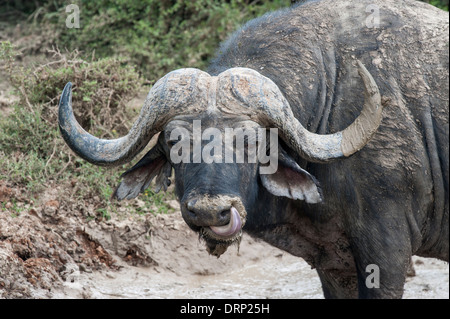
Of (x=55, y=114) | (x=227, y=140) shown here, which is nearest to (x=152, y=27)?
(x=55, y=114)

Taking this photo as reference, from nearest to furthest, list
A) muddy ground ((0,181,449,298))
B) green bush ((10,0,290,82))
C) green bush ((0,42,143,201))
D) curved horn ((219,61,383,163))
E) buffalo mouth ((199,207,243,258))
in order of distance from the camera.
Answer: buffalo mouth ((199,207,243,258))
curved horn ((219,61,383,163))
muddy ground ((0,181,449,298))
green bush ((0,42,143,201))
green bush ((10,0,290,82))

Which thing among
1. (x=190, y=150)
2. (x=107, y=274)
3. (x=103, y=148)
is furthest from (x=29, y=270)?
(x=190, y=150)

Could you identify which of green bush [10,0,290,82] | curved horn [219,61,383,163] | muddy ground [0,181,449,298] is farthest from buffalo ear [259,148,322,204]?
green bush [10,0,290,82]

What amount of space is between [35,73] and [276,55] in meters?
3.37

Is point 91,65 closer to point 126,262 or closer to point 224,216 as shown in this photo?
point 126,262

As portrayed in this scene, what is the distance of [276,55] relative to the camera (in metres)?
5.16

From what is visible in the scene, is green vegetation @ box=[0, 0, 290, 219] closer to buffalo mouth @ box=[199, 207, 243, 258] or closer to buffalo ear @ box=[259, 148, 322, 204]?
buffalo ear @ box=[259, 148, 322, 204]

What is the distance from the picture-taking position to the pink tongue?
4305mm

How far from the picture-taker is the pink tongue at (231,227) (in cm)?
430

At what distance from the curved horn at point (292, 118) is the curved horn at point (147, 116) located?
0.23 meters

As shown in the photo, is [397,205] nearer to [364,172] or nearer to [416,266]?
[364,172]

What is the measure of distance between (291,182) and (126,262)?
8.60 ft

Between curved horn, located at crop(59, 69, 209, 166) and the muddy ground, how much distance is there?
1481mm

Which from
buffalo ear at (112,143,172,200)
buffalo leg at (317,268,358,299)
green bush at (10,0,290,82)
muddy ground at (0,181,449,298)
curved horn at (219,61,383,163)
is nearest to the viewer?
curved horn at (219,61,383,163)
